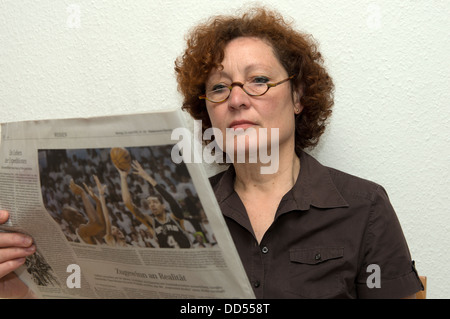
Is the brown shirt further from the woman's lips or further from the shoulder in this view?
the woman's lips

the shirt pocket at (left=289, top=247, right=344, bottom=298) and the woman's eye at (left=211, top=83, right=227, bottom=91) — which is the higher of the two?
the woman's eye at (left=211, top=83, right=227, bottom=91)

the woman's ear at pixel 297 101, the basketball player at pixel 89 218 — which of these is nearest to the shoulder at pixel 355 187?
the woman's ear at pixel 297 101

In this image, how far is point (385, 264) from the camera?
3.09 feet

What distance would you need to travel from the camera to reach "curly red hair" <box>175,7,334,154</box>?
1069 millimetres

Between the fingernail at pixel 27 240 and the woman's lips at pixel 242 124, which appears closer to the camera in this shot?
the fingernail at pixel 27 240

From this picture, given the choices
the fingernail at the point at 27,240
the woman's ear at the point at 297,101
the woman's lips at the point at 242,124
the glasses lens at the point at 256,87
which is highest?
the glasses lens at the point at 256,87

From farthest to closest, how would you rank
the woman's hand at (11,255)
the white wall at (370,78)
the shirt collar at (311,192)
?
the white wall at (370,78)
the shirt collar at (311,192)
the woman's hand at (11,255)

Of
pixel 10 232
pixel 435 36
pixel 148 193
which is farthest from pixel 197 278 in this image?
→ pixel 435 36

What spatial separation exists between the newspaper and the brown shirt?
244 mm

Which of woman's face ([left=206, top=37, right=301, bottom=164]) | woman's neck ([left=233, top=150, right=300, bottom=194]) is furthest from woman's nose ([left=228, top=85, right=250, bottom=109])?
woman's neck ([left=233, top=150, right=300, bottom=194])

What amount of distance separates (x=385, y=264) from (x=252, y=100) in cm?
48

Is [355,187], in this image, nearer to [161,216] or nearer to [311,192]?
[311,192]

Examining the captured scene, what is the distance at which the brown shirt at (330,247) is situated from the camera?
0.93 metres

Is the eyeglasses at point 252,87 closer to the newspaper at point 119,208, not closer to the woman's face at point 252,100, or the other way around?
the woman's face at point 252,100
